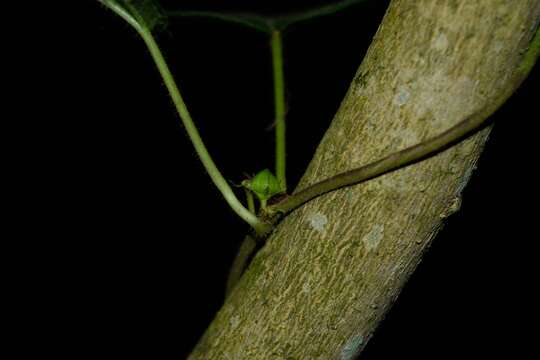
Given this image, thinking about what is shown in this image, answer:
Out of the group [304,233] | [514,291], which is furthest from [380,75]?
[514,291]

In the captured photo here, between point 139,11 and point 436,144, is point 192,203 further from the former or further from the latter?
point 436,144

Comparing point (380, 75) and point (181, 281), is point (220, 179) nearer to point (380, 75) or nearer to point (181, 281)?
point (380, 75)

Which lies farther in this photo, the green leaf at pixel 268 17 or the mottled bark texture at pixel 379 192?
the green leaf at pixel 268 17

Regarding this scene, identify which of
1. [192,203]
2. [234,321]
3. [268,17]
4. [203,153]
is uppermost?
[192,203]

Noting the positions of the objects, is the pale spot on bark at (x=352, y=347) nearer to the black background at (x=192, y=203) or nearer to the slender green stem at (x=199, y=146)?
the slender green stem at (x=199, y=146)

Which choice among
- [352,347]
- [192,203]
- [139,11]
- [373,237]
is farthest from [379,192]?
[192,203]

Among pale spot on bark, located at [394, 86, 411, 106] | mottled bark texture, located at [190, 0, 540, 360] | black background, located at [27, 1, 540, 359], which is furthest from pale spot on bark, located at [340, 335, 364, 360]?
black background, located at [27, 1, 540, 359]

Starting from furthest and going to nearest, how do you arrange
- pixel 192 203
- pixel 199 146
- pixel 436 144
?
pixel 192 203 → pixel 199 146 → pixel 436 144

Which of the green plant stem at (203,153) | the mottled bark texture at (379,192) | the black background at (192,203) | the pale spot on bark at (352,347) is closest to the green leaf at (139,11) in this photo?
the green plant stem at (203,153)
